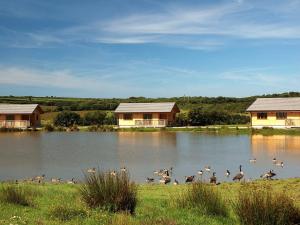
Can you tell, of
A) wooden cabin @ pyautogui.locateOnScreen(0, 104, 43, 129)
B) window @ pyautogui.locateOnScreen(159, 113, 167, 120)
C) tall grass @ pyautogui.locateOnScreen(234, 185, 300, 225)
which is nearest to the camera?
tall grass @ pyautogui.locateOnScreen(234, 185, 300, 225)

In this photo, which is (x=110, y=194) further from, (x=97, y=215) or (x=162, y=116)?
(x=162, y=116)

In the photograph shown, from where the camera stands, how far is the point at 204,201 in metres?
9.32

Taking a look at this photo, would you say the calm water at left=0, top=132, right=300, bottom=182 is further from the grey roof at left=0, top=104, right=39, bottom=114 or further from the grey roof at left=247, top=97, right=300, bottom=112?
the grey roof at left=0, top=104, right=39, bottom=114

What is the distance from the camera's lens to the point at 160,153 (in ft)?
97.4

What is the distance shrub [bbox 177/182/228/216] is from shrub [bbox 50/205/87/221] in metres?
2.13

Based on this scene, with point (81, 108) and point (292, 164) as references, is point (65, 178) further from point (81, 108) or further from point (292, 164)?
point (81, 108)

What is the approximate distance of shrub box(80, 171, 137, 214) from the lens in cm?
892

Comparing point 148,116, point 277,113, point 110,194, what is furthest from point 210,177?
point 148,116

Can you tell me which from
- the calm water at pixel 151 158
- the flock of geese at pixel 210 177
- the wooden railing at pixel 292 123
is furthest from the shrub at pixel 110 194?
the wooden railing at pixel 292 123

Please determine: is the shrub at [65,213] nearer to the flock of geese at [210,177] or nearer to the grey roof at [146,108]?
the flock of geese at [210,177]

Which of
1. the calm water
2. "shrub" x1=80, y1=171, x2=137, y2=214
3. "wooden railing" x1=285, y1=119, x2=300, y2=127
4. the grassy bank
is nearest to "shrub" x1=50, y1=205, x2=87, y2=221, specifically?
the grassy bank

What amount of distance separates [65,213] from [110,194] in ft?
2.98

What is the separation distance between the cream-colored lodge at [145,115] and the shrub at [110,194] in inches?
1862

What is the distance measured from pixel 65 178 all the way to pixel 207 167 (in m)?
6.69
